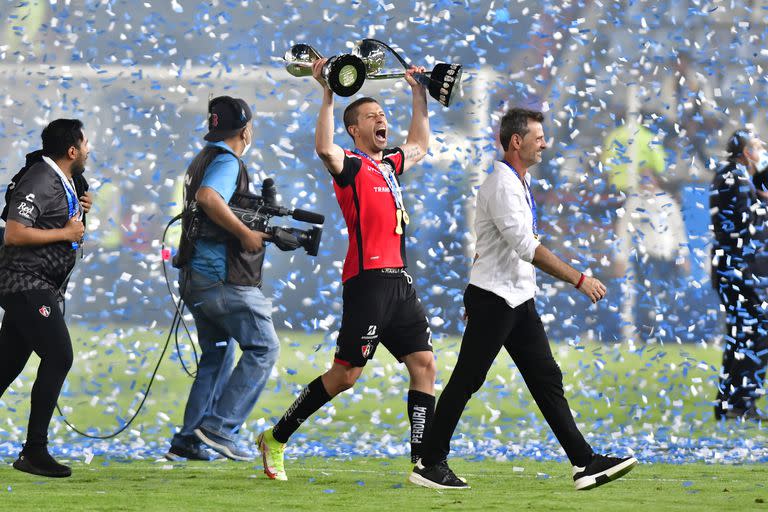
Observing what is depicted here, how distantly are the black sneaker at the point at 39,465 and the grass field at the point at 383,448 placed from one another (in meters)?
0.05

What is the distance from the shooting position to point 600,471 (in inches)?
210

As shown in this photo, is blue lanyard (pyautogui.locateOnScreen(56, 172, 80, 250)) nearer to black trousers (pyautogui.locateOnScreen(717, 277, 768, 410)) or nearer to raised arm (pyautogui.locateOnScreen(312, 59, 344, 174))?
raised arm (pyautogui.locateOnScreen(312, 59, 344, 174))

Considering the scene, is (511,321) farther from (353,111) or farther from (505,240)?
(353,111)

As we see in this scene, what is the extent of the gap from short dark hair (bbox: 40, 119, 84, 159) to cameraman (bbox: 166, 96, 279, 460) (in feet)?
2.05

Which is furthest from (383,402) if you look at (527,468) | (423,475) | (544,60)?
(423,475)

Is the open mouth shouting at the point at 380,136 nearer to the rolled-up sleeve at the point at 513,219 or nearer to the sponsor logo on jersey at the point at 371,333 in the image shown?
the rolled-up sleeve at the point at 513,219

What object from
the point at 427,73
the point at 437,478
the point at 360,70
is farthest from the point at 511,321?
the point at 427,73

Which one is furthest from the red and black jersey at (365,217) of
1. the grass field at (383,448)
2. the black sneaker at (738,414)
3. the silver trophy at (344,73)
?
the black sneaker at (738,414)

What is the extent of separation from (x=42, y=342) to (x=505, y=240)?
76.7 inches

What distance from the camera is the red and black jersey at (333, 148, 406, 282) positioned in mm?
5719

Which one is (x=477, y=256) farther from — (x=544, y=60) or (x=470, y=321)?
(x=544, y=60)

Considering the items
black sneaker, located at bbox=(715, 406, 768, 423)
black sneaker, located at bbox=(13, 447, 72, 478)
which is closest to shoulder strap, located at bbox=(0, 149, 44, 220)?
black sneaker, located at bbox=(13, 447, 72, 478)

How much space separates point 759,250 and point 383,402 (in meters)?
2.67

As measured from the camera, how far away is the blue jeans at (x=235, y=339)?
654 centimetres
